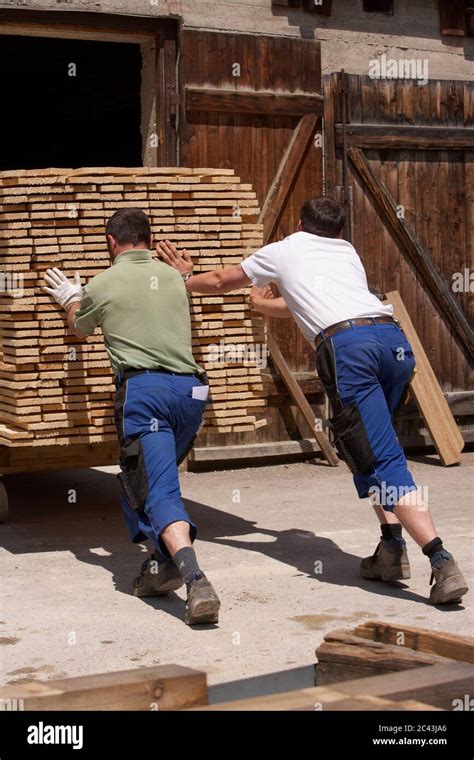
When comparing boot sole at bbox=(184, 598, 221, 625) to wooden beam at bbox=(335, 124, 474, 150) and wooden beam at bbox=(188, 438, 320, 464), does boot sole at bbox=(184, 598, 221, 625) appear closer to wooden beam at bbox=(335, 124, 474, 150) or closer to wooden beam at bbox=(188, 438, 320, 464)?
wooden beam at bbox=(188, 438, 320, 464)

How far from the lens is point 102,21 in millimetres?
9547

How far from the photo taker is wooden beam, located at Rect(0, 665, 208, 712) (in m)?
2.73

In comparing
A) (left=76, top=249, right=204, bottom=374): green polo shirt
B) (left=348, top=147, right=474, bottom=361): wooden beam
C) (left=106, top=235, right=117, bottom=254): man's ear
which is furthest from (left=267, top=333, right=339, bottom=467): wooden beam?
(left=76, top=249, right=204, bottom=374): green polo shirt

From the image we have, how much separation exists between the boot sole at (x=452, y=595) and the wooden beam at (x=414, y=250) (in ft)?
18.4

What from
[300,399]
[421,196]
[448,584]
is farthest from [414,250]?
[448,584]

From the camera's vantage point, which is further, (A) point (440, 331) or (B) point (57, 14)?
(A) point (440, 331)

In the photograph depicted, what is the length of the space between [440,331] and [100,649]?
22.0 ft

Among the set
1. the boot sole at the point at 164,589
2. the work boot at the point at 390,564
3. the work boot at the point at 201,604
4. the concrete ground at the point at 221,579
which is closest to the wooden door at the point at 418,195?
the concrete ground at the point at 221,579

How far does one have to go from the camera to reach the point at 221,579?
20.9 feet

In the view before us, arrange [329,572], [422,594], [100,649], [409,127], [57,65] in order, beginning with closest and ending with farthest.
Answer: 1. [100,649]
2. [422,594]
3. [329,572]
4. [409,127]
5. [57,65]

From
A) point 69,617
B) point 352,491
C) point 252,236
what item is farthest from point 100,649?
point 352,491

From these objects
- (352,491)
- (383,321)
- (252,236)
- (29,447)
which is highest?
(252,236)

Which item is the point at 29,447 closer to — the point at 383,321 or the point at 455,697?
the point at 383,321

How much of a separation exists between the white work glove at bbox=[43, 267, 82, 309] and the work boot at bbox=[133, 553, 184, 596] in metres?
1.58
